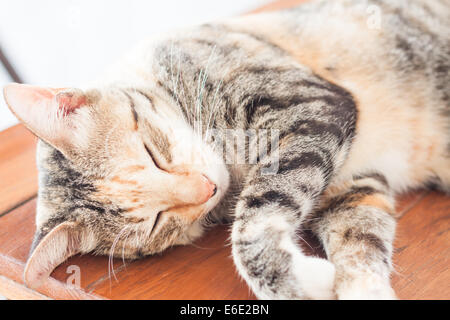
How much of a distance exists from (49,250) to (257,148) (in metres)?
0.58

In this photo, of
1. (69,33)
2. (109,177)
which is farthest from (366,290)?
(69,33)

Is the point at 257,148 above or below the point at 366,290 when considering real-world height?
above

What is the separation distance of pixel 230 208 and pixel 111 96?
455 mm

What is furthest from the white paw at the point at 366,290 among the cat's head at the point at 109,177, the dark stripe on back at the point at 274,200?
the cat's head at the point at 109,177

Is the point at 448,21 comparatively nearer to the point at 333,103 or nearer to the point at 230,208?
the point at 333,103

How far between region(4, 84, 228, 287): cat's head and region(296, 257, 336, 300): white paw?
0.30 m

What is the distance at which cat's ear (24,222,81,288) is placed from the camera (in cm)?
96

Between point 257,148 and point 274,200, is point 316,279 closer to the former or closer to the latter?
point 274,200

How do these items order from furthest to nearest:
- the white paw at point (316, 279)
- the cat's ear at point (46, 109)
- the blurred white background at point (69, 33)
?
1. the blurred white background at point (69, 33)
2. the cat's ear at point (46, 109)
3. the white paw at point (316, 279)

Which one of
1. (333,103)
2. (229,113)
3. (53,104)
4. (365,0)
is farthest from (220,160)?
(365,0)

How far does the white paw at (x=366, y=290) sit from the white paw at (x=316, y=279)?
1.2 inches

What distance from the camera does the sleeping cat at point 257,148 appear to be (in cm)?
95

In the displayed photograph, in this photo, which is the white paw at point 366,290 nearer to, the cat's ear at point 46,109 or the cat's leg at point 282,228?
the cat's leg at point 282,228

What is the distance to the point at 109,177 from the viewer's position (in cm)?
99
